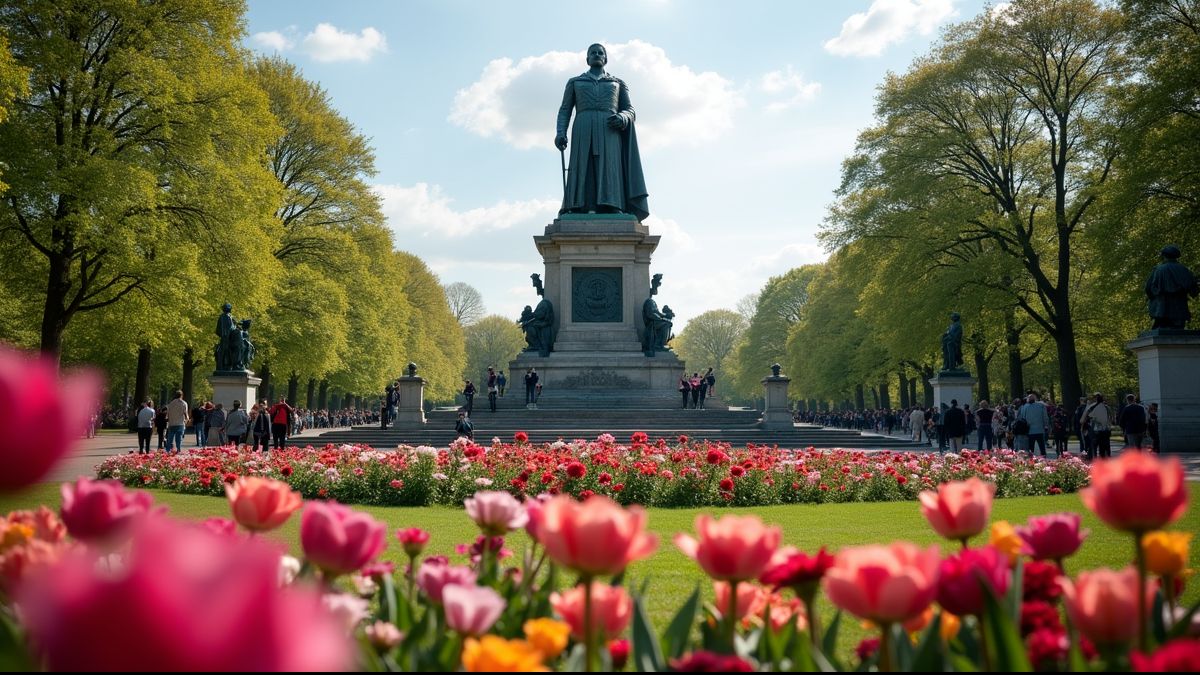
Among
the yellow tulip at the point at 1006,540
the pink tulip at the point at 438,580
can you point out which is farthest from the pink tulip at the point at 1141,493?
the pink tulip at the point at 438,580

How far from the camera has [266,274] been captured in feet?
95.9

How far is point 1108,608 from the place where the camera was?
2.05 m

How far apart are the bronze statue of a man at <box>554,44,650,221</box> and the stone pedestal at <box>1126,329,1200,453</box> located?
18.1m

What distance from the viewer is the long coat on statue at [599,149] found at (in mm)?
34688

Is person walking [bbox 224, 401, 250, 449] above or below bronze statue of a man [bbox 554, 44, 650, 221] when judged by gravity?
below

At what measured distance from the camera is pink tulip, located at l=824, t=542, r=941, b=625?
179 cm

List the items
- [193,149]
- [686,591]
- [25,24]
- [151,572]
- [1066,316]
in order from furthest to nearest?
[1066,316]
[193,149]
[25,24]
[686,591]
[151,572]

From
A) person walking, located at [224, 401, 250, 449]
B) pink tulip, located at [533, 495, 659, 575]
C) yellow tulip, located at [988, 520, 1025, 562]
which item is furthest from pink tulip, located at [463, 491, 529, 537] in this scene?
person walking, located at [224, 401, 250, 449]

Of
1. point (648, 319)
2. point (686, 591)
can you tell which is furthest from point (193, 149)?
point (686, 591)

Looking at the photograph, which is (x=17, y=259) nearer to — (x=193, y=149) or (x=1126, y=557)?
(x=193, y=149)

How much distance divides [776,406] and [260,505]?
28.0m

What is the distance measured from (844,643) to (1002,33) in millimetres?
33486

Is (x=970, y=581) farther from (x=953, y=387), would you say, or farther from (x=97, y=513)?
(x=953, y=387)

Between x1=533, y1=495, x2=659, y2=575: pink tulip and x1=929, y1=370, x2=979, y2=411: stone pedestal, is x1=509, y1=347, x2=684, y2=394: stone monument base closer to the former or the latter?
x1=929, y1=370, x2=979, y2=411: stone pedestal
